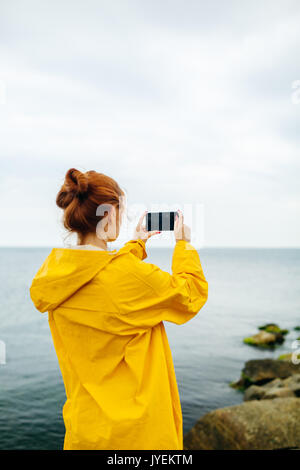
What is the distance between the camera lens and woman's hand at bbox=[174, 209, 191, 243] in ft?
7.24

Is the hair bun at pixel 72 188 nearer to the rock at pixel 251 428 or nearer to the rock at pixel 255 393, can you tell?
the rock at pixel 251 428

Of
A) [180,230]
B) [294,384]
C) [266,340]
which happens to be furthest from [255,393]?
[180,230]

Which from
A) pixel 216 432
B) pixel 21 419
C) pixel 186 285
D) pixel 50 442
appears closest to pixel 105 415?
pixel 186 285

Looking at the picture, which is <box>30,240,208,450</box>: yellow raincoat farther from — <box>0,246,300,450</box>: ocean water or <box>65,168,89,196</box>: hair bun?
<box>0,246,300,450</box>: ocean water

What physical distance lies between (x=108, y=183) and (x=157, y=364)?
3.17 feet

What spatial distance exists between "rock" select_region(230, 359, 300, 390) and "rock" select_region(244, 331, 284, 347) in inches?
308

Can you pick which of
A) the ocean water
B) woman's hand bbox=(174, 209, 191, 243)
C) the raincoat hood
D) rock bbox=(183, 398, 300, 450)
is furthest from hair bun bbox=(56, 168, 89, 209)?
the ocean water

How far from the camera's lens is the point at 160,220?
223 centimetres

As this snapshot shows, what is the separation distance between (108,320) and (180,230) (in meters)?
0.68

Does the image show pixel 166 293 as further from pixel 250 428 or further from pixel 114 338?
pixel 250 428

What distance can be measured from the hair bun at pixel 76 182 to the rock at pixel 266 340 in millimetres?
22342

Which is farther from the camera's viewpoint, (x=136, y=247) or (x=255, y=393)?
(x=255, y=393)

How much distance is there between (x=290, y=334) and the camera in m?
25.2
